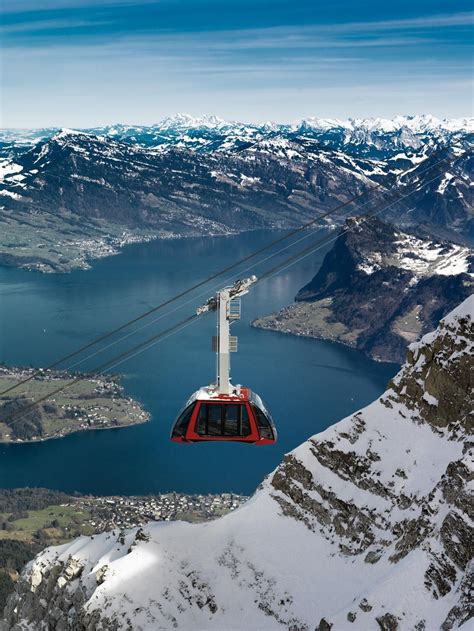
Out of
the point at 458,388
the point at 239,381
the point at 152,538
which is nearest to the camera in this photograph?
the point at 458,388

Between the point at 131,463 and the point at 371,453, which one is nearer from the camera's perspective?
the point at 371,453

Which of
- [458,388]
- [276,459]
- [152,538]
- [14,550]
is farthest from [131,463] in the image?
[458,388]

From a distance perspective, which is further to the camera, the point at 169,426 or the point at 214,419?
the point at 169,426

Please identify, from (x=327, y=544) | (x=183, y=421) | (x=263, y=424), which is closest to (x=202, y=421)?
(x=183, y=421)

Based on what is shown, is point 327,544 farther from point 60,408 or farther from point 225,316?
point 60,408

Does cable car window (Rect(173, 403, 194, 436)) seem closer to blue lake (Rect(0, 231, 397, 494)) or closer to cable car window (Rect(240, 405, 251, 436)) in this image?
cable car window (Rect(240, 405, 251, 436))

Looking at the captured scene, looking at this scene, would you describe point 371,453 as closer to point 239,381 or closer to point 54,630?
point 54,630

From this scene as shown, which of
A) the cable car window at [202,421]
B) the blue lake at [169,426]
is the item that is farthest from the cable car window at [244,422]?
the blue lake at [169,426]

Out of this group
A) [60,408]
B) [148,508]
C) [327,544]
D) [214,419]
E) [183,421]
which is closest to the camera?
[214,419]
